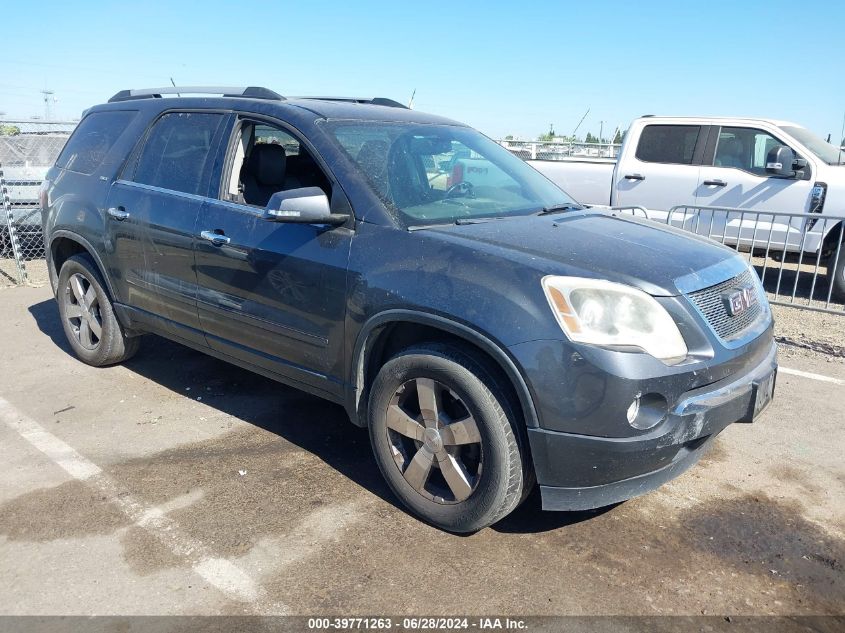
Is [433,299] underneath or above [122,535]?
above

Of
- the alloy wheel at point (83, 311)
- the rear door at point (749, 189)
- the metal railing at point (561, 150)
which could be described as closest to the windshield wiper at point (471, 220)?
the alloy wheel at point (83, 311)

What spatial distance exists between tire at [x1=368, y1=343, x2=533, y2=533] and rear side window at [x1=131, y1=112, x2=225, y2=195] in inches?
72.6

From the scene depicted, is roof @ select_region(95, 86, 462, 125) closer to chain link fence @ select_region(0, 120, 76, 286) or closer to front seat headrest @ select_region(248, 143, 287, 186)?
front seat headrest @ select_region(248, 143, 287, 186)

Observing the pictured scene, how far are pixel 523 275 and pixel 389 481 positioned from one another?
49.0 inches

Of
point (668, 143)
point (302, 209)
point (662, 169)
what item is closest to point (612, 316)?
point (302, 209)

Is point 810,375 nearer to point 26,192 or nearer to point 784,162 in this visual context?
point 784,162

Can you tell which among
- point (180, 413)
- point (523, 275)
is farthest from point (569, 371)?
point (180, 413)

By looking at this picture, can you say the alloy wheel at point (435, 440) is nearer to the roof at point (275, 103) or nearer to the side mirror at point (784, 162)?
the roof at point (275, 103)

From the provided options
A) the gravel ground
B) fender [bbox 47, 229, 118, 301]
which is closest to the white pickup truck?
the gravel ground

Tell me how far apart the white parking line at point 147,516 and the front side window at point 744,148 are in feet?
25.4

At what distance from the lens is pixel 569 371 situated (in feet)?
8.86

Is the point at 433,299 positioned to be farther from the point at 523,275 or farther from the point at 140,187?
the point at 140,187

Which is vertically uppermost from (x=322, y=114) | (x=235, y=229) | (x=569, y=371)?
(x=322, y=114)

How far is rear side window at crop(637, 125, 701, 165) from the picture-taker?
8.83 metres
